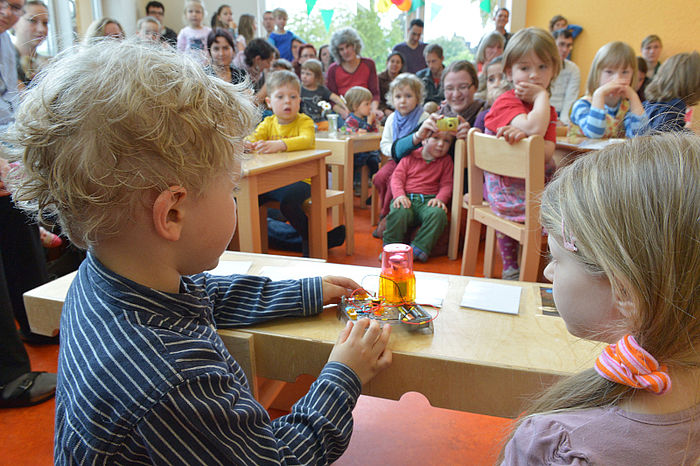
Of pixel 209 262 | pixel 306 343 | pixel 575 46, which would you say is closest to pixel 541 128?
pixel 306 343

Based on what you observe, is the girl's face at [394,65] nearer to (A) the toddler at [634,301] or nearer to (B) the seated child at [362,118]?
(B) the seated child at [362,118]

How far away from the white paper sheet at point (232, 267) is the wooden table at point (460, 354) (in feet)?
1.04

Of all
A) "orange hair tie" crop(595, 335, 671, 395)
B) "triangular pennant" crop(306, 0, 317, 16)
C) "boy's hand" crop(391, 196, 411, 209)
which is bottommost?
"boy's hand" crop(391, 196, 411, 209)

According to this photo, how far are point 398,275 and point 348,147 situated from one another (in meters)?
2.31

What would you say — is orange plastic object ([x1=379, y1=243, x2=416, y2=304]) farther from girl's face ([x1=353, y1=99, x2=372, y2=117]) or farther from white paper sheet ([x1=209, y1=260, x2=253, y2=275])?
girl's face ([x1=353, y1=99, x2=372, y2=117])

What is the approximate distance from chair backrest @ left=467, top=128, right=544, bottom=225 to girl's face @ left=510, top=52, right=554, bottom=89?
0.35 meters

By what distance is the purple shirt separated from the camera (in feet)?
1.85

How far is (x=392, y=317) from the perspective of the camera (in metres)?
1.02

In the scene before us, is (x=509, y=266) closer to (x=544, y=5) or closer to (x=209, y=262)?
(x=209, y=262)

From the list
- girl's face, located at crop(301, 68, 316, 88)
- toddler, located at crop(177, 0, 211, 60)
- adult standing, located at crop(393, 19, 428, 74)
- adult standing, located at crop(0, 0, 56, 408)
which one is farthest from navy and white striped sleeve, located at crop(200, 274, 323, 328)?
adult standing, located at crop(393, 19, 428, 74)

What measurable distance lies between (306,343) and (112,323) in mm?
377

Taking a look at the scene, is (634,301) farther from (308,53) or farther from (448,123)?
(308,53)

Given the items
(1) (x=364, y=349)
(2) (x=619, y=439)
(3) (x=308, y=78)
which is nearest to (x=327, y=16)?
(3) (x=308, y=78)

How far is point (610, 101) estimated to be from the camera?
3.09 m
